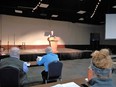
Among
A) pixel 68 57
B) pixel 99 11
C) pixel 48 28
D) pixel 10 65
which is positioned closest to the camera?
pixel 10 65

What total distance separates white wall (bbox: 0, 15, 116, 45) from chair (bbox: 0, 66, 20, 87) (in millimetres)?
9642

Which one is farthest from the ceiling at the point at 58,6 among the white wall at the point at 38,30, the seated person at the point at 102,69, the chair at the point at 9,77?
the seated person at the point at 102,69

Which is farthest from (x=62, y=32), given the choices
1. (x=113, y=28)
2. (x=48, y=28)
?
(x=113, y=28)

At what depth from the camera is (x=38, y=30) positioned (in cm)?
1386

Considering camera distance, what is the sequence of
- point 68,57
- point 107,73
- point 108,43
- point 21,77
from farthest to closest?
point 108,43 → point 68,57 → point 21,77 → point 107,73

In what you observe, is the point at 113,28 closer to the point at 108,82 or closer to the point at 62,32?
the point at 62,32

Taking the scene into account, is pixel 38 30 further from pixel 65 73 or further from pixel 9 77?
pixel 9 77

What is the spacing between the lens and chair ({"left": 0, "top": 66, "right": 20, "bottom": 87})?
3.13 metres

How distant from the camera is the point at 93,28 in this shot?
56.1ft

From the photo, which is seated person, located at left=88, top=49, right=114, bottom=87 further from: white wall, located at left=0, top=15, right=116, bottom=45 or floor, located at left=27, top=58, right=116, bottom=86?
white wall, located at left=0, top=15, right=116, bottom=45

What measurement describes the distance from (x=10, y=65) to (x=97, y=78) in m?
1.83

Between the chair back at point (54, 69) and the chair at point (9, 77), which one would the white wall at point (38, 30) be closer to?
the chair back at point (54, 69)

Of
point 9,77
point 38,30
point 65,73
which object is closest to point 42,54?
point 65,73

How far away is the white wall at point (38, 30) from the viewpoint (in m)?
12.6
